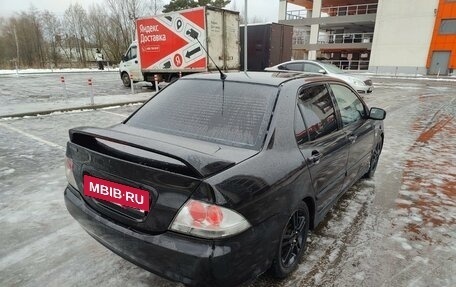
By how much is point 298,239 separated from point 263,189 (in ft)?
2.87

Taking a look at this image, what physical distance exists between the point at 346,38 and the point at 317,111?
45.7 m

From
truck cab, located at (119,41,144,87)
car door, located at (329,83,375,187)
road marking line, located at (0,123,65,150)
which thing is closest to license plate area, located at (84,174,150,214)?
car door, located at (329,83,375,187)

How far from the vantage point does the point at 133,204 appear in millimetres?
2043

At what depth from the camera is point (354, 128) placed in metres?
3.62

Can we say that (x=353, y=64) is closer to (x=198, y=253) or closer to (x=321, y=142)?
(x=321, y=142)

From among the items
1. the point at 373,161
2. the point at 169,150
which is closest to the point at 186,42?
the point at 373,161

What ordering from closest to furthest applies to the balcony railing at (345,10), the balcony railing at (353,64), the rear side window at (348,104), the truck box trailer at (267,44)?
the rear side window at (348,104) < the truck box trailer at (267,44) < the balcony railing at (353,64) < the balcony railing at (345,10)

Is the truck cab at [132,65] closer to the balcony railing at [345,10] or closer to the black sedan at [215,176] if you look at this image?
the black sedan at [215,176]

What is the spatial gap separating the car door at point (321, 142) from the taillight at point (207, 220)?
0.96 meters

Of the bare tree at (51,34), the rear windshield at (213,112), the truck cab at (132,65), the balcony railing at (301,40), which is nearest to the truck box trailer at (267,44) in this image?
the truck cab at (132,65)

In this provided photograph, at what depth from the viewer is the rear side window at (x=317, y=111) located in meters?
2.76

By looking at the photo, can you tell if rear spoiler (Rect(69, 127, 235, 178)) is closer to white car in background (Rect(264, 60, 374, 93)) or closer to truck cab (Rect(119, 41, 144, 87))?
white car in background (Rect(264, 60, 374, 93))

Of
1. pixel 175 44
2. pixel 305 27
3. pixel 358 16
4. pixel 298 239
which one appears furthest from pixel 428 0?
pixel 298 239

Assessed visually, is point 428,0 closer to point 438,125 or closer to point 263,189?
point 438,125
